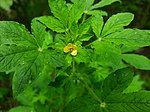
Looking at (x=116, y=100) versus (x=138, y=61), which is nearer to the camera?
(x=116, y=100)

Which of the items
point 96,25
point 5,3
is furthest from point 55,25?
point 5,3

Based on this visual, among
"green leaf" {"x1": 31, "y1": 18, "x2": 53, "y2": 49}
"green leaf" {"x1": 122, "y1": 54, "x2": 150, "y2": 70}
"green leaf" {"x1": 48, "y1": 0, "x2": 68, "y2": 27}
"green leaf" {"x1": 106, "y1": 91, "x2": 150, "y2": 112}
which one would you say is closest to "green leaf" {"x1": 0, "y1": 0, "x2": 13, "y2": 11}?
"green leaf" {"x1": 122, "y1": 54, "x2": 150, "y2": 70}

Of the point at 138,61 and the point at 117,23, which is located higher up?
the point at 117,23

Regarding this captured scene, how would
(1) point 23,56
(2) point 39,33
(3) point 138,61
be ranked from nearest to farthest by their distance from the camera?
1. (1) point 23,56
2. (2) point 39,33
3. (3) point 138,61

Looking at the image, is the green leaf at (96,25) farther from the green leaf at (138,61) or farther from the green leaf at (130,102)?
the green leaf at (138,61)

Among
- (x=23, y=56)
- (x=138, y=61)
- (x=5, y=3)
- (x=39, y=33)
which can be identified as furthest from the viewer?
(x=5, y=3)

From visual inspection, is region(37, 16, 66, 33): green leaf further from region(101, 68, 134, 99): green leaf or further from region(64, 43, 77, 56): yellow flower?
region(101, 68, 134, 99): green leaf

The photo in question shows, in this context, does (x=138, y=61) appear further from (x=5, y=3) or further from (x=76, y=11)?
(x=5, y=3)
